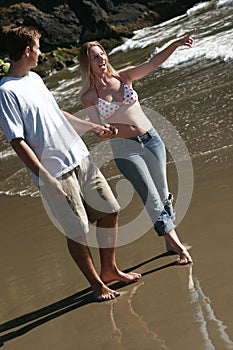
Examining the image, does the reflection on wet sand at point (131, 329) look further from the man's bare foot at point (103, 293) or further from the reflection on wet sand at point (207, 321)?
the reflection on wet sand at point (207, 321)

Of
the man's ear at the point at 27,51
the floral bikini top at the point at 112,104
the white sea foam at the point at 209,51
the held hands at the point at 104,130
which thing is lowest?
the white sea foam at the point at 209,51

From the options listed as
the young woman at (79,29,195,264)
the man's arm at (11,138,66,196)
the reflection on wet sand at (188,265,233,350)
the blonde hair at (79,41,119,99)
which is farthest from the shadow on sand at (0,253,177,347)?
the blonde hair at (79,41,119,99)

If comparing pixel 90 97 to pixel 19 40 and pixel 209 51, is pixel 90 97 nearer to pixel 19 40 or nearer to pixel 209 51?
pixel 19 40

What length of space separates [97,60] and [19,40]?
2.23ft

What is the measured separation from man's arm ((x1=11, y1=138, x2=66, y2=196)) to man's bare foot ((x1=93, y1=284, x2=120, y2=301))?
2.21ft

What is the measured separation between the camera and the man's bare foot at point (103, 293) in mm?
4055

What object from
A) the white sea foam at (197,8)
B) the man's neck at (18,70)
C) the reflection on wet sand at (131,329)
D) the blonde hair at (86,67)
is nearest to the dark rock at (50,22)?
the white sea foam at (197,8)

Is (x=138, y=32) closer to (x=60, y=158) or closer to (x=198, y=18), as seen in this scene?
(x=198, y=18)

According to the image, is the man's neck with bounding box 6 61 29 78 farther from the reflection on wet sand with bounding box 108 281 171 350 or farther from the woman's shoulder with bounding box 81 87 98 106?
the reflection on wet sand with bounding box 108 281 171 350

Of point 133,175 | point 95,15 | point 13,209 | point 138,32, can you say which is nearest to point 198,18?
point 138,32

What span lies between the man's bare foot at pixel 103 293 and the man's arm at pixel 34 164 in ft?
2.21

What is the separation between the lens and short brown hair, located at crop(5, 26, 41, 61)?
3770mm

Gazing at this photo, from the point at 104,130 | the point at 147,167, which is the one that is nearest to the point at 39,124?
the point at 104,130

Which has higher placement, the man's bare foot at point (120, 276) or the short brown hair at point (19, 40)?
the short brown hair at point (19, 40)
